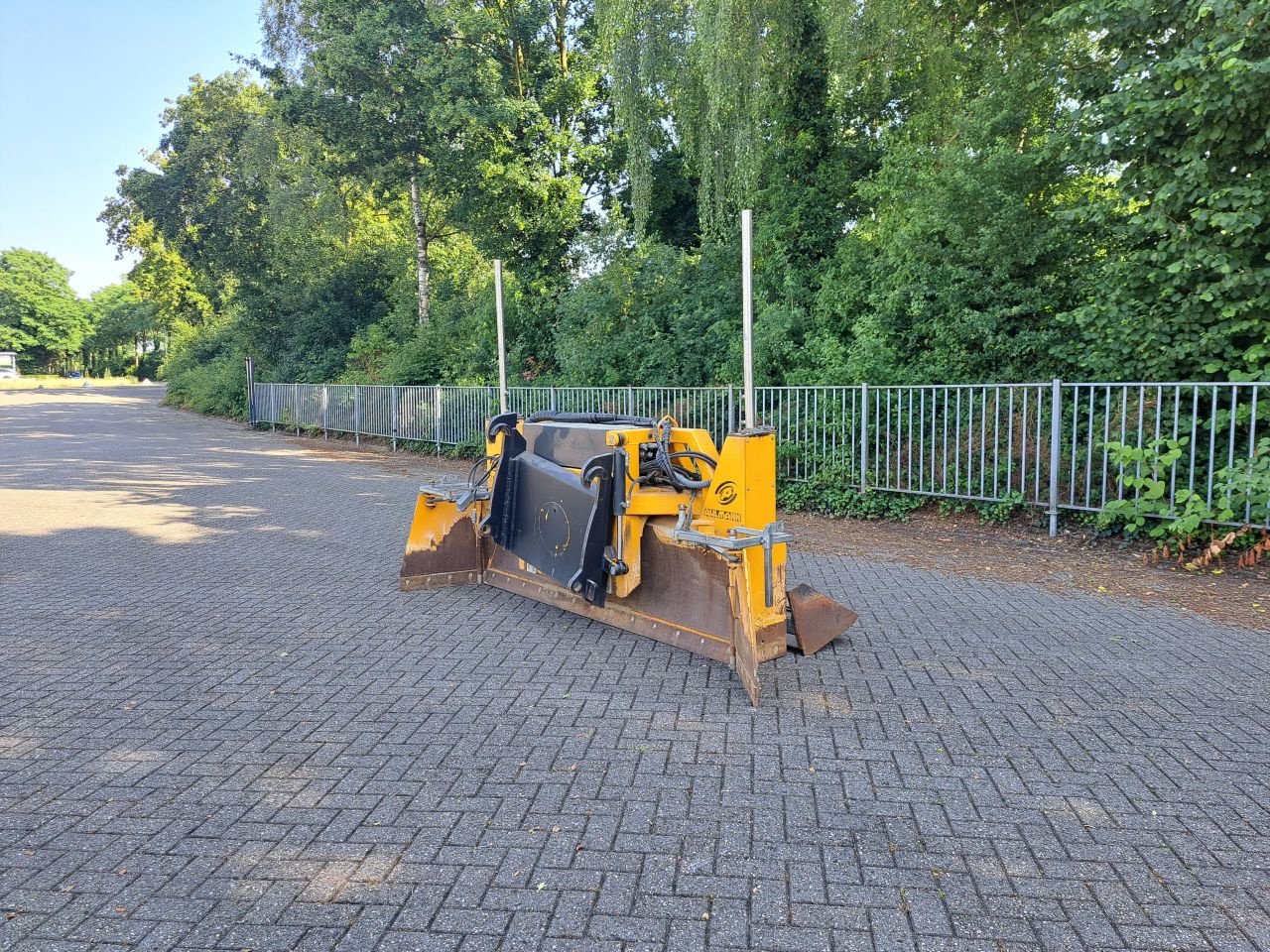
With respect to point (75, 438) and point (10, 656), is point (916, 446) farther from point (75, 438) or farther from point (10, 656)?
point (75, 438)

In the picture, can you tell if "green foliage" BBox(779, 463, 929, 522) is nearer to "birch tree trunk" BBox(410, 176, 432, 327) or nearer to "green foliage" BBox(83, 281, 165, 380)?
"birch tree trunk" BBox(410, 176, 432, 327)

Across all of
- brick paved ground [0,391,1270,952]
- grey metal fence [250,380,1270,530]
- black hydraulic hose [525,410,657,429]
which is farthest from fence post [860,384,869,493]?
black hydraulic hose [525,410,657,429]

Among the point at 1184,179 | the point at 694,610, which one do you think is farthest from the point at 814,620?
the point at 1184,179

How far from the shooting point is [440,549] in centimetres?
685

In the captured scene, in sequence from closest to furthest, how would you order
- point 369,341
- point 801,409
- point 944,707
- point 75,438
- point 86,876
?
point 86,876 → point 944,707 → point 801,409 → point 75,438 → point 369,341

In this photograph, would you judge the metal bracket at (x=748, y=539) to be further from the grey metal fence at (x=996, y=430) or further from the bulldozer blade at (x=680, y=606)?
the grey metal fence at (x=996, y=430)

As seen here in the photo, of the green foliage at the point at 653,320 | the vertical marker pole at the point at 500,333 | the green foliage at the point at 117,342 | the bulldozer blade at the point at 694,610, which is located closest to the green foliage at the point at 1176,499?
the bulldozer blade at the point at 694,610

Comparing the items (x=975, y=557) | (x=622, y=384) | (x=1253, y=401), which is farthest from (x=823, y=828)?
(x=622, y=384)

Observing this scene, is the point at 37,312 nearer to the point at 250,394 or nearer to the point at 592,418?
the point at 250,394

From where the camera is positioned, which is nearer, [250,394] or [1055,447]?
[1055,447]

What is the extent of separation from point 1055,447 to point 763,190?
8626 mm

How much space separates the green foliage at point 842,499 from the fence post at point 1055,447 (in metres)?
1.63

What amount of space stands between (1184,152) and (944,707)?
21.1ft

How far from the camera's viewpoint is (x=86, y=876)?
9.21 ft
